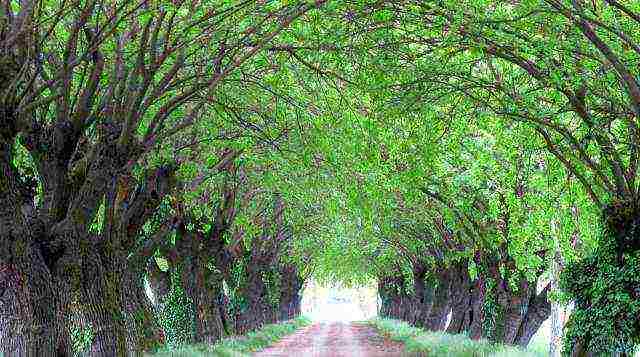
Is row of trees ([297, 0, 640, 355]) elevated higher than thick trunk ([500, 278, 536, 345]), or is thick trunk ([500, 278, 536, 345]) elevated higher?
row of trees ([297, 0, 640, 355])

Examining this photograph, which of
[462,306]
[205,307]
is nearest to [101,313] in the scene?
[205,307]

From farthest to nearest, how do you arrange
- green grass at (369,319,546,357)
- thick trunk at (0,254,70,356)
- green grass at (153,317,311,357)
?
green grass at (369,319,546,357), green grass at (153,317,311,357), thick trunk at (0,254,70,356)

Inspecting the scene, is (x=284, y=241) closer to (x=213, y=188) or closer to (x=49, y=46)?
(x=213, y=188)

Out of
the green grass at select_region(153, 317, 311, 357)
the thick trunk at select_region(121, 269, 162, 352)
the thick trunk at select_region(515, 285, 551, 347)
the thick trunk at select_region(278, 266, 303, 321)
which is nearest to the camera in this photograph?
the thick trunk at select_region(121, 269, 162, 352)

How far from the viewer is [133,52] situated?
42.3ft

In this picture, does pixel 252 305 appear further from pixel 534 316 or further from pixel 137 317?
pixel 137 317

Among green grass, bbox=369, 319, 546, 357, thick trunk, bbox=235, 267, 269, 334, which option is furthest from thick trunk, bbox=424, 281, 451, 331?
thick trunk, bbox=235, 267, 269, 334

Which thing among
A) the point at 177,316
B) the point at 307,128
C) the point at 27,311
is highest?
the point at 307,128

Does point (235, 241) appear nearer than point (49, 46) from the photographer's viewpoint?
No

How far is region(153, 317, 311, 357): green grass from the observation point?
18928 millimetres

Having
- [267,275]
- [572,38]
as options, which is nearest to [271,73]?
[572,38]

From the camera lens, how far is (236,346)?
89.7ft

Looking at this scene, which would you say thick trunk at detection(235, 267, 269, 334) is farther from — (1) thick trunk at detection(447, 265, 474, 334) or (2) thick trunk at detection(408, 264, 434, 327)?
(1) thick trunk at detection(447, 265, 474, 334)

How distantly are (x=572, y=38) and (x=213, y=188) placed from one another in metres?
15.1
